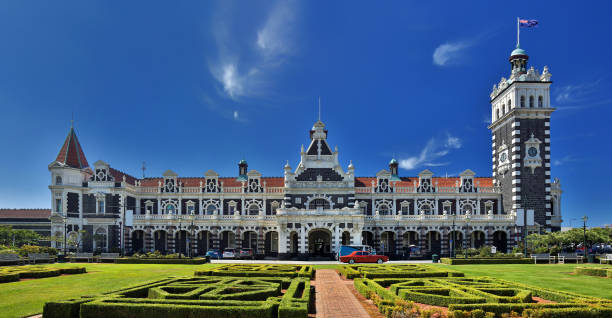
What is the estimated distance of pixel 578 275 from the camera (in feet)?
119

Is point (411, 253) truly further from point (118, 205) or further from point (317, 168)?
point (118, 205)

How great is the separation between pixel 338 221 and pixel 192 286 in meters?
41.7

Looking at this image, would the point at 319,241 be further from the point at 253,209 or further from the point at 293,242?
the point at 253,209

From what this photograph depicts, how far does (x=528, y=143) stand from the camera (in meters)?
66.7

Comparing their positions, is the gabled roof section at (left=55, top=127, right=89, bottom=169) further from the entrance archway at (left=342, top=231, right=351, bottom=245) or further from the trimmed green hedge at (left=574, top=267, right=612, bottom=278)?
the trimmed green hedge at (left=574, top=267, right=612, bottom=278)

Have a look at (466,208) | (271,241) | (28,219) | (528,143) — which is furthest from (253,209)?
(528,143)

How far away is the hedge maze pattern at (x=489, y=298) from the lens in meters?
17.5

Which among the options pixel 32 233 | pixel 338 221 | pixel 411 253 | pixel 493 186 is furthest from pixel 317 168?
pixel 32 233

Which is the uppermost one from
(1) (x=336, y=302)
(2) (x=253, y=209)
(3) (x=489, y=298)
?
(2) (x=253, y=209)

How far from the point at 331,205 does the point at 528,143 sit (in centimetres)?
3073

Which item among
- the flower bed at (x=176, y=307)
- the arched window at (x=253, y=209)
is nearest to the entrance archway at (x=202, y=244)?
the arched window at (x=253, y=209)

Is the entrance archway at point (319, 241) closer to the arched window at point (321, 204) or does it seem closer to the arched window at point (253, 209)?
the arched window at point (321, 204)

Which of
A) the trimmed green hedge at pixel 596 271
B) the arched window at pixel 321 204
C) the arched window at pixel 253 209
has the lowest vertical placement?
the trimmed green hedge at pixel 596 271

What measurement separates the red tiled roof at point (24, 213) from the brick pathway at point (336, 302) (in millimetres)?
66370
